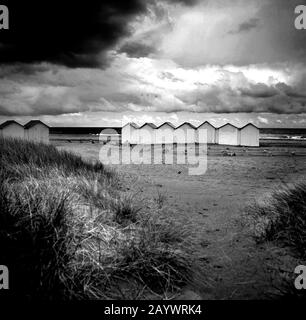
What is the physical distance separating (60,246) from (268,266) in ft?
8.25

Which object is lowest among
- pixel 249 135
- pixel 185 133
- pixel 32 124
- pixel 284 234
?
pixel 284 234

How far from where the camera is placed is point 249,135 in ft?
145

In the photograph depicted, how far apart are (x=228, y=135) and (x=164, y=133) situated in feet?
33.5

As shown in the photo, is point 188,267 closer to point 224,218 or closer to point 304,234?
point 304,234

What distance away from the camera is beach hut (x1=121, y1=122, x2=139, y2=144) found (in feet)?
156

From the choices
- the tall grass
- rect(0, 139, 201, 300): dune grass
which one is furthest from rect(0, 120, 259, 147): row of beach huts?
rect(0, 139, 201, 300): dune grass

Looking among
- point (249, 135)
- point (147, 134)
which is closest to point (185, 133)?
point (147, 134)

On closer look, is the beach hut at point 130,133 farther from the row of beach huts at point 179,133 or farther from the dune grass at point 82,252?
the dune grass at point 82,252

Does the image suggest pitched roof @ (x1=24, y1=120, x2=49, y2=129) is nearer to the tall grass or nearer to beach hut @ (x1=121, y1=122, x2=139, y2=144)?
beach hut @ (x1=121, y1=122, x2=139, y2=144)

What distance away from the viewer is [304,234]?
3.91 metres

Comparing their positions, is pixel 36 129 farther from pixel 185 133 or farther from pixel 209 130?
pixel 209 130

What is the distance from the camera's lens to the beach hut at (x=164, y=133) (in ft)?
154
